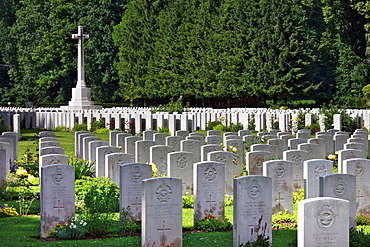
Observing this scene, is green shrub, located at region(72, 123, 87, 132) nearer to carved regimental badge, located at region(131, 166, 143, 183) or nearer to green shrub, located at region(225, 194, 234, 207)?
green shrub, located at region(225, 194, 234, 207)

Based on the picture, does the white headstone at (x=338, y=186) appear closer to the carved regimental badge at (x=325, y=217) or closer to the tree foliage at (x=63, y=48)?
the carved regimental badge at (x=325, y=217)

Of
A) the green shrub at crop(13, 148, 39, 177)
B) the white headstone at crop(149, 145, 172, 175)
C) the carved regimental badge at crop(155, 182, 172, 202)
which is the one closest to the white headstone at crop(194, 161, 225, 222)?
the carved regimental badge at crop(155, 182, 172, 202)

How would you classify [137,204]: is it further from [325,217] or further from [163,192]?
[325,217]

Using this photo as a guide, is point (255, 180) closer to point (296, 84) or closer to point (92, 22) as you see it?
point (296, 84)

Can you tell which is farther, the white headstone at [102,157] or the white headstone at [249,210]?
the white headstone at [102,157]

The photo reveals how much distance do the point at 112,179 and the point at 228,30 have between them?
42.9 m

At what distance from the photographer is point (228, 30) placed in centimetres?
5606

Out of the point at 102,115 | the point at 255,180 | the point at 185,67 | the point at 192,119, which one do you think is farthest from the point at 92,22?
the point at 255,180

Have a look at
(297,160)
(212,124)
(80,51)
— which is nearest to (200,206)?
(297,160)

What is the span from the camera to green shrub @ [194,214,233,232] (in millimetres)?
11023

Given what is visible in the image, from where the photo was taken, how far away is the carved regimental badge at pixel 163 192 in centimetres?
942

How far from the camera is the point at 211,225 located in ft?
36.2

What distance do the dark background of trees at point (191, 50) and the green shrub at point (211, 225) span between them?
3672 centimetres

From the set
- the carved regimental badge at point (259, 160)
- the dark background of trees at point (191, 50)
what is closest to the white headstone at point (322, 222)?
the carved regimental badge at point (259, 160)
